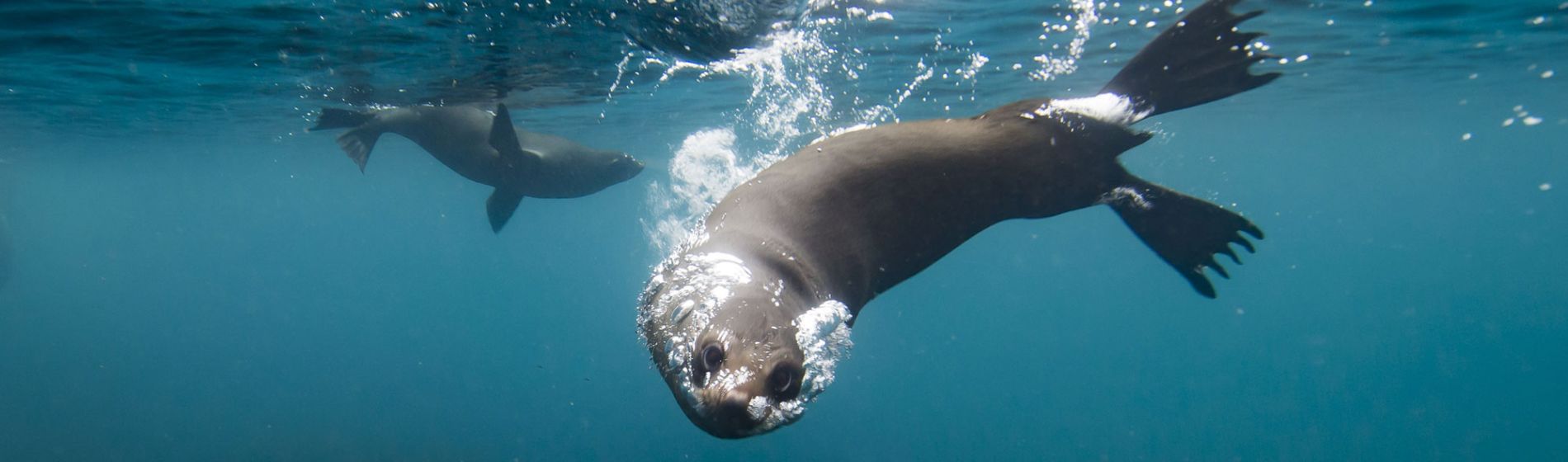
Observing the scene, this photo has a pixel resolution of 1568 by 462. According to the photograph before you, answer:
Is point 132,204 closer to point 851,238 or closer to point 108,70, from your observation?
point 108,70

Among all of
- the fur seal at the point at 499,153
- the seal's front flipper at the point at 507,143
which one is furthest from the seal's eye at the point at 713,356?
the fur seal at the point at 499,153

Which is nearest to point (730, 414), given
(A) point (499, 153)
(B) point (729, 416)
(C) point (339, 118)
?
(B) point (729, 416)

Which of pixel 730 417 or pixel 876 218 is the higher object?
pixel 730 417

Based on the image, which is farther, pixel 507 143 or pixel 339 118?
pixel 339 118

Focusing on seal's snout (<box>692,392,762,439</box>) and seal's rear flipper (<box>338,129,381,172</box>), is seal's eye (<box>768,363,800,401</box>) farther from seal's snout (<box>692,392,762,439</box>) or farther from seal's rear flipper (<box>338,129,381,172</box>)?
seal's rear flipper (<box>338,129,381,172</box>)

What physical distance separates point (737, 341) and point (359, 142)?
12278 mm

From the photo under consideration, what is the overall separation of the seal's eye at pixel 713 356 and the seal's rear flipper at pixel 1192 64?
357cm

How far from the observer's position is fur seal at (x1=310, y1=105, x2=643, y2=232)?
10344mm

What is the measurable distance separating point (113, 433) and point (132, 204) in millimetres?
48689

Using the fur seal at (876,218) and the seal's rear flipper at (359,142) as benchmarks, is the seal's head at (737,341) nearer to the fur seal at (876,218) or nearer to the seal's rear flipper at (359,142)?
Result: the fur seal at (876,218)

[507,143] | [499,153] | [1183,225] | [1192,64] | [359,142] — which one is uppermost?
[1192,64]

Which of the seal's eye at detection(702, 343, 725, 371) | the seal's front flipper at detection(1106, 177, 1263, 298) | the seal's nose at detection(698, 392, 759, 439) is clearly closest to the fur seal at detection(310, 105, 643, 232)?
the seal's front flipper at detection(1106, 177, 1263, 298)

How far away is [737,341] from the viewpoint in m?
1.90

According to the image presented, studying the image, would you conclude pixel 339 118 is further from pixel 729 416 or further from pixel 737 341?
pixel 729 416
